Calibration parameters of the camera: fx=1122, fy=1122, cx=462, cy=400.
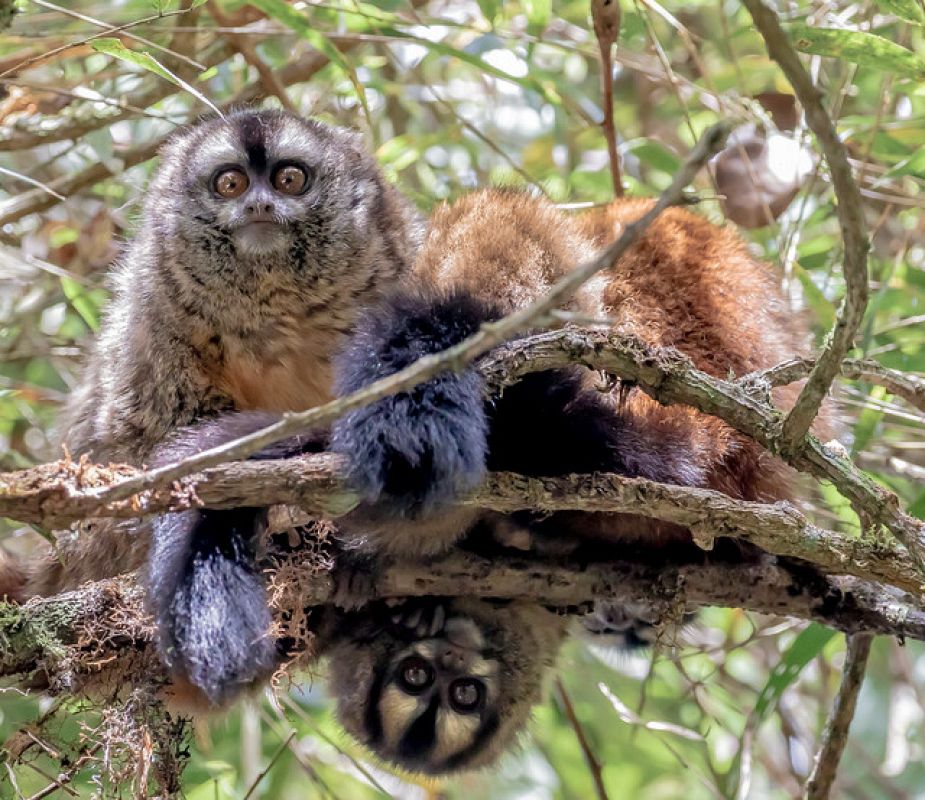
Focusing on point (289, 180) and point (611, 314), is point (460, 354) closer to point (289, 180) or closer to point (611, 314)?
point (611, 314)

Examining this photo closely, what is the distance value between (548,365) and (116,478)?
889 millimetres

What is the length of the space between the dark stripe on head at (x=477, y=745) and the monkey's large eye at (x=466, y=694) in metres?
0.07

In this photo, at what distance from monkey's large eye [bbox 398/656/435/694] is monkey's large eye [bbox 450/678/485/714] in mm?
73

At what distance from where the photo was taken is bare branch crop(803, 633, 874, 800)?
3139 mm

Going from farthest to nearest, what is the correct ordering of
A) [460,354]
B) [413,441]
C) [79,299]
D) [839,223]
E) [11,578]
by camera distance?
[79,299], [11,578], [413,441], [839,223], [460,354]

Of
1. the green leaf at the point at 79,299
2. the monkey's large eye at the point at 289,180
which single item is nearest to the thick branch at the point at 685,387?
the monkey's large eye at the point at 289,180

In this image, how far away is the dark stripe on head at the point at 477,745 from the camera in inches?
126

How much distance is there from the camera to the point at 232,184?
3.58 metres

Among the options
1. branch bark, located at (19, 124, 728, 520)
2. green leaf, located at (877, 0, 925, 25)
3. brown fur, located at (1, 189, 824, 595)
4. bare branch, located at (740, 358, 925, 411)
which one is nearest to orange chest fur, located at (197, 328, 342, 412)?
brown fur, located at (1, 189, 824, 595)

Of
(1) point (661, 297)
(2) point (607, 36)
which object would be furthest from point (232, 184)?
(1) point (661, 297)

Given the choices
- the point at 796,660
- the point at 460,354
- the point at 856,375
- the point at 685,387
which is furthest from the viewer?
the point at 796,660

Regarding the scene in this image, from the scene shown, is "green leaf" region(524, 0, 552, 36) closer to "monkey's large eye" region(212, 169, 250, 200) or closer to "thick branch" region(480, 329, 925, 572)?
"monkey's large eye" region(212, 169, 250, 200)

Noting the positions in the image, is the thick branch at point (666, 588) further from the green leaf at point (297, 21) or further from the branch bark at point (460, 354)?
the green leaf at point (297, 21)

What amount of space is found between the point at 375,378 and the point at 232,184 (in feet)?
4.90
